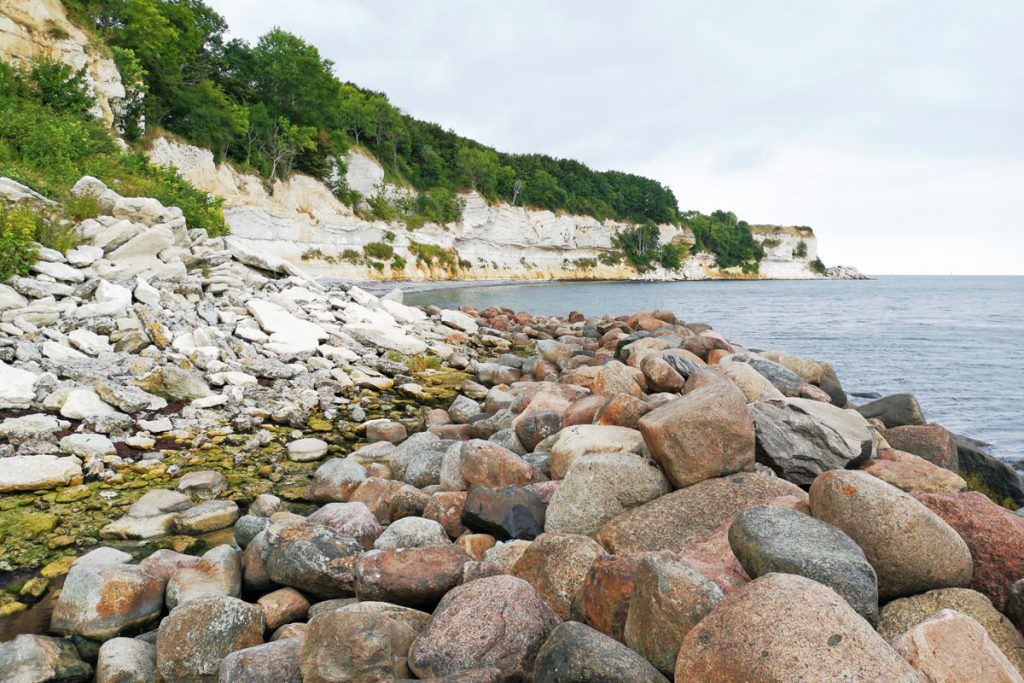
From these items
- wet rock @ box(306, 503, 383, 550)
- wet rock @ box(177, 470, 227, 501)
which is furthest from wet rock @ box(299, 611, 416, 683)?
wet rock @ box(177, 470, 227, 501)

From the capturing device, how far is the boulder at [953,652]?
2.32m

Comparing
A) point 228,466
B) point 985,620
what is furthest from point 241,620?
point 985,620

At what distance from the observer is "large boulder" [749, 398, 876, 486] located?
15.1 feet

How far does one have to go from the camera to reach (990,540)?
128 inches

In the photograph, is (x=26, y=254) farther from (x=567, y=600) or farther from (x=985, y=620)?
(x=985, y=620)

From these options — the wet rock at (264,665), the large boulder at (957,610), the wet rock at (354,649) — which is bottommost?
the wet rock at (264,665)

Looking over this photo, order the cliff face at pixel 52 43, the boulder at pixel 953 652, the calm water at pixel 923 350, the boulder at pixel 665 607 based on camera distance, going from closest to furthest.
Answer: the boulder at pixel 953 652
the boulder at pixel 665 607
the calm water at pixel 923 350
the cliff face at pixel 52 43

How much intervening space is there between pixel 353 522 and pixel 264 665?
5.82ft

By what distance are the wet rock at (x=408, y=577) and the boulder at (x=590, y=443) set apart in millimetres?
1758

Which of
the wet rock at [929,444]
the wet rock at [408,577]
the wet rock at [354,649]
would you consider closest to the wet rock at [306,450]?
the wet rock at [408,577]

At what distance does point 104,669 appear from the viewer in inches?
136

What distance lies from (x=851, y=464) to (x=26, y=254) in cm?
1363

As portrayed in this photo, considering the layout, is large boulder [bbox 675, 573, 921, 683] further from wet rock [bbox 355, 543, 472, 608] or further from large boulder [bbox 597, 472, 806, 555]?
wet rock [bbox 355, 543, 472, 608]

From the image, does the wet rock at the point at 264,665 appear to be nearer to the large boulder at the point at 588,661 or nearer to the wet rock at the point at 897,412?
the large boulder at the point at 588,661
